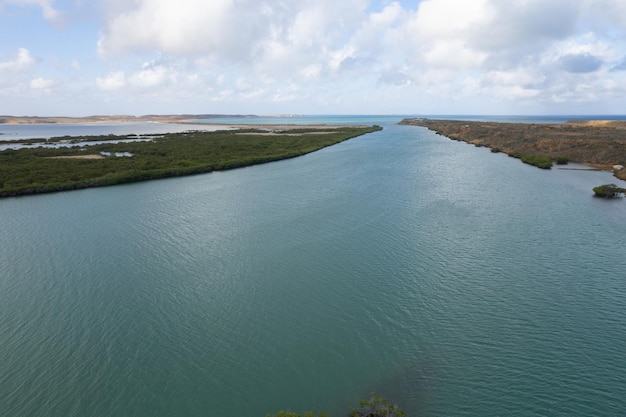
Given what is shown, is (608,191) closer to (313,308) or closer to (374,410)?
(313,308)

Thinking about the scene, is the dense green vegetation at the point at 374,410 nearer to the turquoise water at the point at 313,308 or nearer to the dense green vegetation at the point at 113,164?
the turquoise water at the point at 313,308

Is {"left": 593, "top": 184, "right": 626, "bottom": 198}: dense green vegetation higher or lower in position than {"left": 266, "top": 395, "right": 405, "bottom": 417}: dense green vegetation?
higher

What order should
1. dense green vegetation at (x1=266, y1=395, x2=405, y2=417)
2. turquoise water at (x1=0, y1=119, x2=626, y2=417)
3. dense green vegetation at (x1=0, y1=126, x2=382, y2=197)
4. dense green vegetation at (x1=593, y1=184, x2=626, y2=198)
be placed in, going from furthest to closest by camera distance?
dense green vegetation at (x1=0, y1=126, x2=382, y2=197), dense green vegetation at (x1=593, y1=184, x2=626, y2=198), turquoise water at (x1=0, y1=119, x2=626, y2=417), dense green vegetation at (x1=266, y1=395, x2=405, y2=417)

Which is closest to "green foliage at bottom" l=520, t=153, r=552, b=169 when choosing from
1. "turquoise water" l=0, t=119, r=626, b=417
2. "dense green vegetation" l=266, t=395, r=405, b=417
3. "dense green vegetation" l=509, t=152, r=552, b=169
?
"dense green vegetation" l=509, t=152, r=552, b=169

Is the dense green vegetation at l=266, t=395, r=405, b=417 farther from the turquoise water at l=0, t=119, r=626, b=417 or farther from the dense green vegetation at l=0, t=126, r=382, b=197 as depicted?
the dense green vegetation at l=0, t=126, r=382, b=197

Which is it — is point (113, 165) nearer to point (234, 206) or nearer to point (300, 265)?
point (234, 206)

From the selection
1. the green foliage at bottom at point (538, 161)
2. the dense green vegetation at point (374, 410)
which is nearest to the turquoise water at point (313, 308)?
the dense green vegetation at point (374, 410)

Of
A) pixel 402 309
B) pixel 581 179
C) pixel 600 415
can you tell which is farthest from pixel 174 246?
pixel 581 179

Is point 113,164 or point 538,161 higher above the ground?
point 113,164

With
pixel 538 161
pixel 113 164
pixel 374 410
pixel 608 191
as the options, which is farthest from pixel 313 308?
pixel 538 161
